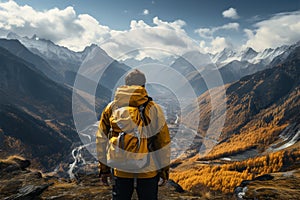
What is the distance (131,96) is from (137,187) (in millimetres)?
2947

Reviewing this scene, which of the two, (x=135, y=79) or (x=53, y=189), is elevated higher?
(x=135, y=79)

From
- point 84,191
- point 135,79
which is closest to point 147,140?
point 135,79

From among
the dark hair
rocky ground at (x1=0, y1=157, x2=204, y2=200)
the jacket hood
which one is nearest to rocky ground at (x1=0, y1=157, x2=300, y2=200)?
rocky ground at (x1=0, y1=157, x2=204, y2=200)

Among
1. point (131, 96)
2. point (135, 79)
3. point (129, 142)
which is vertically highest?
point (135, 79)

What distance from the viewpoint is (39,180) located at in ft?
61.8

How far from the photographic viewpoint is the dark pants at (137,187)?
27.1ft

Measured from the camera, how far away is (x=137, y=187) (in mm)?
8391

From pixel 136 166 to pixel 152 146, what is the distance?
921 millimetres

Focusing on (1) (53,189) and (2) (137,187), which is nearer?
(2) (137,187)


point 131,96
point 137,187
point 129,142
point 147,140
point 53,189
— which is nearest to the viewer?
point 129,142

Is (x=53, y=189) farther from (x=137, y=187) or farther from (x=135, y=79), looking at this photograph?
(x=135, y=79)

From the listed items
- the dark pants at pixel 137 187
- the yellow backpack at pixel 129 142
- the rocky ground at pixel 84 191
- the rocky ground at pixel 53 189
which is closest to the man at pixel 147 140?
the dark pants at pixel 137 187

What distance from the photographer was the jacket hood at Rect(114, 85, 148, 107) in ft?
26.5

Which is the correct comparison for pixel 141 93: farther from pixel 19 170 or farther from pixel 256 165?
pixel 256 165
